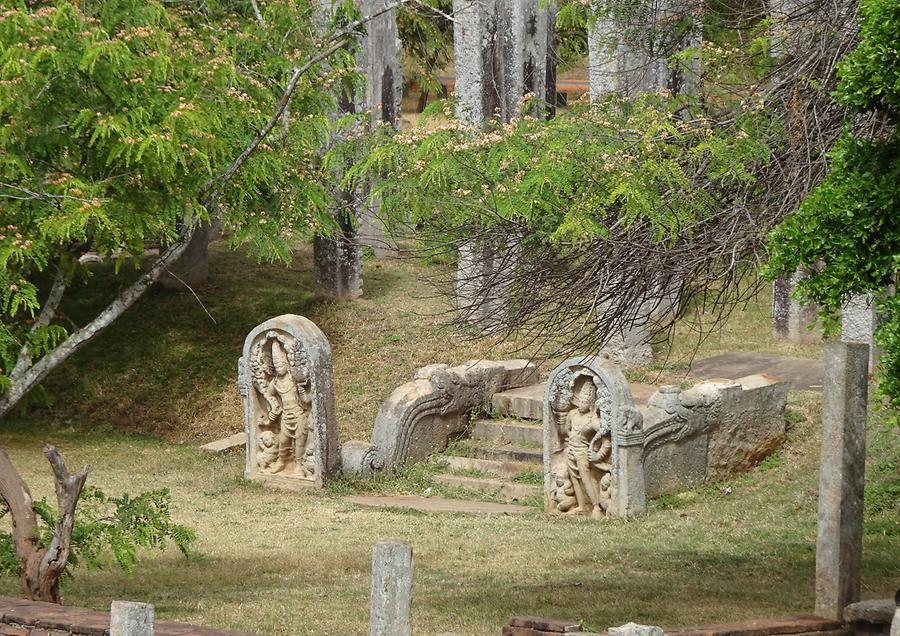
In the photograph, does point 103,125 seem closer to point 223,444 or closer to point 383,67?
point 223,444

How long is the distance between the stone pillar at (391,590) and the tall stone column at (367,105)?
15.7 meters

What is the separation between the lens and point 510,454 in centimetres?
1584

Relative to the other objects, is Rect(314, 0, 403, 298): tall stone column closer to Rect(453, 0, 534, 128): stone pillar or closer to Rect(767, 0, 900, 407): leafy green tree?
Rect(453, 0, 534, 128): stone pillar

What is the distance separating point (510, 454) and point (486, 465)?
32 cm

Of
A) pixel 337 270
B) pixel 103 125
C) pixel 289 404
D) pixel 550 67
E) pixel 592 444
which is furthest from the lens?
pixel 550 67

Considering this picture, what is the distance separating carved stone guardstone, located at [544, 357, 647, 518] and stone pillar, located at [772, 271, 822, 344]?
640cm

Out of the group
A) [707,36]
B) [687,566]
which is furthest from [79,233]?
[707,36]

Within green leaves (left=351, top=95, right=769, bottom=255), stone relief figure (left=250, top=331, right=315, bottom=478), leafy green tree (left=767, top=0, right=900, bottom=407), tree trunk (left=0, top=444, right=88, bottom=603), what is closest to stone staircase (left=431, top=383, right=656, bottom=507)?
stone relief figure (left=250, top=331, right=315, bottom=478)

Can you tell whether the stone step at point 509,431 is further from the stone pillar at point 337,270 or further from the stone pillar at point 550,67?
the stone pillar at point 550,67

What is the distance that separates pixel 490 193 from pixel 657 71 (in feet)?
34.9

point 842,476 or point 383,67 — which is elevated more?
point 383,67

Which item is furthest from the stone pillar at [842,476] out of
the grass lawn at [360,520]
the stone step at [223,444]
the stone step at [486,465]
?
the stone step at [223,444]

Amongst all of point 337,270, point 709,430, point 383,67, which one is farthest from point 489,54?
point 709,430

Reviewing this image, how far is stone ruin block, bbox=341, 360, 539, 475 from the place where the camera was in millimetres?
15758
